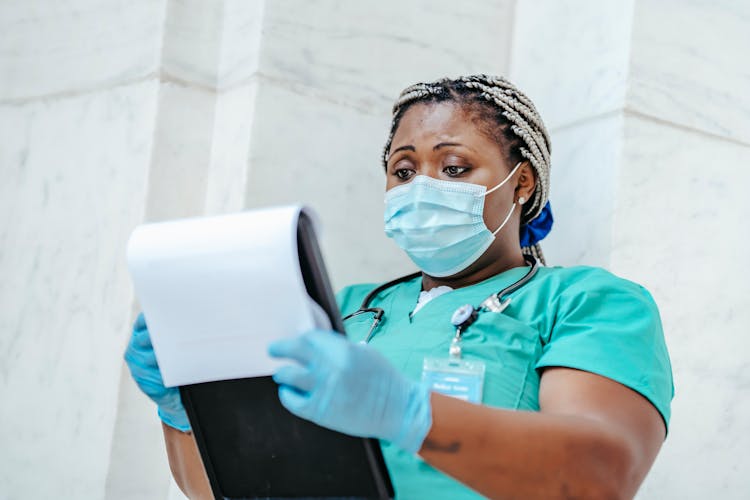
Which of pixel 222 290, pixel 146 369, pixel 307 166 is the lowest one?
pixel 146 369

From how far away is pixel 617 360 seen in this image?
1445mm

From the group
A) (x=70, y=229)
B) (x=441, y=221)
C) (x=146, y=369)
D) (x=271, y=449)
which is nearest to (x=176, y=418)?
(x=146, y=369)

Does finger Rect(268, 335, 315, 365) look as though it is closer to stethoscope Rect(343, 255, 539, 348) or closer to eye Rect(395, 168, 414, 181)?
stethoscope Rect(343, 255, 539, 348)

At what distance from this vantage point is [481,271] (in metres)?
1.84

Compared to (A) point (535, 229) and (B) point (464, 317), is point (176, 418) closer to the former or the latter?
(B) point (464, 317)

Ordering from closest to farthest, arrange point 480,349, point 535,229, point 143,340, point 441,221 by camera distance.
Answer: point 143,340 → point 480,349 → point 441,221 → point 535,229

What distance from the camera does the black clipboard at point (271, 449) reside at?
1.29 meters

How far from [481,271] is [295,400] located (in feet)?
2.48

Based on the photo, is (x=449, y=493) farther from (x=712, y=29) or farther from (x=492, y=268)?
(x=712, y=29)

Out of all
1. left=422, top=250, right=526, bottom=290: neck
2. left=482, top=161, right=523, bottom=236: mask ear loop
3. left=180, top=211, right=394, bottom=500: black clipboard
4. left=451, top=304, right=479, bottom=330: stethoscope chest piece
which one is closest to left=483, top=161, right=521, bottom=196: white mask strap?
left=482, top=161, right=523, bottom=236: mask ear loop

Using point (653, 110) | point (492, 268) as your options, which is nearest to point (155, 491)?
point (492, 268)

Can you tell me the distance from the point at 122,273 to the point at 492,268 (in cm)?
91

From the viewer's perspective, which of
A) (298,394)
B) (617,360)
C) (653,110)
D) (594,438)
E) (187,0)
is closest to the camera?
(298,394)

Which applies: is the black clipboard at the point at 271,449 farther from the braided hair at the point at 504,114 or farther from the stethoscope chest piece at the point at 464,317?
the braided hair at the point at 504,114
